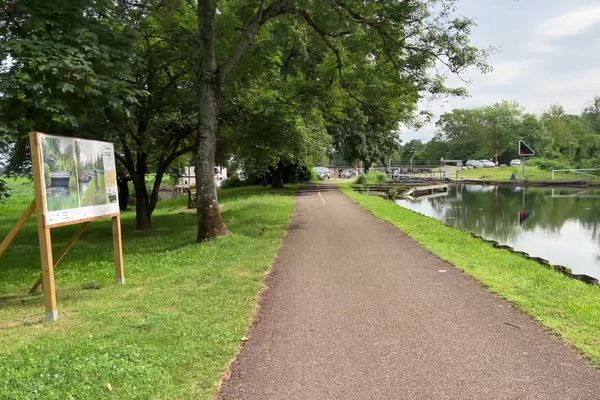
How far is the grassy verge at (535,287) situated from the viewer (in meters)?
5.87

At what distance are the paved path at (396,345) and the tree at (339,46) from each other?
17.1 feet

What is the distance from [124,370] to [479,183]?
176ft

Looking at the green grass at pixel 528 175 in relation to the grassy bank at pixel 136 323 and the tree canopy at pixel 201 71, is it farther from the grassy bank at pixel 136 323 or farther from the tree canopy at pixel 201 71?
the grassy bank at pixel 136 323

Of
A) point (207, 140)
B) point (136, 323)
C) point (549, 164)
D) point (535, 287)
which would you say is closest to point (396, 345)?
point (136, 323)

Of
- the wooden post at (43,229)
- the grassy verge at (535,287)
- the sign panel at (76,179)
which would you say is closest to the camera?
the grassy verge at (535,287)

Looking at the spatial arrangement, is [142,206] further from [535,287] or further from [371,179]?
[371,179]

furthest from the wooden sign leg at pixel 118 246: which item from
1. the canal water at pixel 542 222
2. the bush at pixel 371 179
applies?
the bush at pixel 371 179

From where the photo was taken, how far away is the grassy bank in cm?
454

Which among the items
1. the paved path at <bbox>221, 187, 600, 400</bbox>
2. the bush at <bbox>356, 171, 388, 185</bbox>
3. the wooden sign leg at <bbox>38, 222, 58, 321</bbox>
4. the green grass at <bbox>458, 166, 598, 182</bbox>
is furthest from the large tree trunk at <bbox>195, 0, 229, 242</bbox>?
the green grass at <bbox>458, 166, 598, 182</bbox>

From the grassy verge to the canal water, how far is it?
2.82 meters

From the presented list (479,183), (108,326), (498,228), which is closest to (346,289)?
(108,326)

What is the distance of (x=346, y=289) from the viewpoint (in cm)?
802

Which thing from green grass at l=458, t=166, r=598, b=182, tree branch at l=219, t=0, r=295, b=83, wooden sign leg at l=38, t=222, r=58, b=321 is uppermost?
tree branch at l=219, t=0, r=295, b=83

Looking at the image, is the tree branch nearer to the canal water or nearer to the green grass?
the canal water
